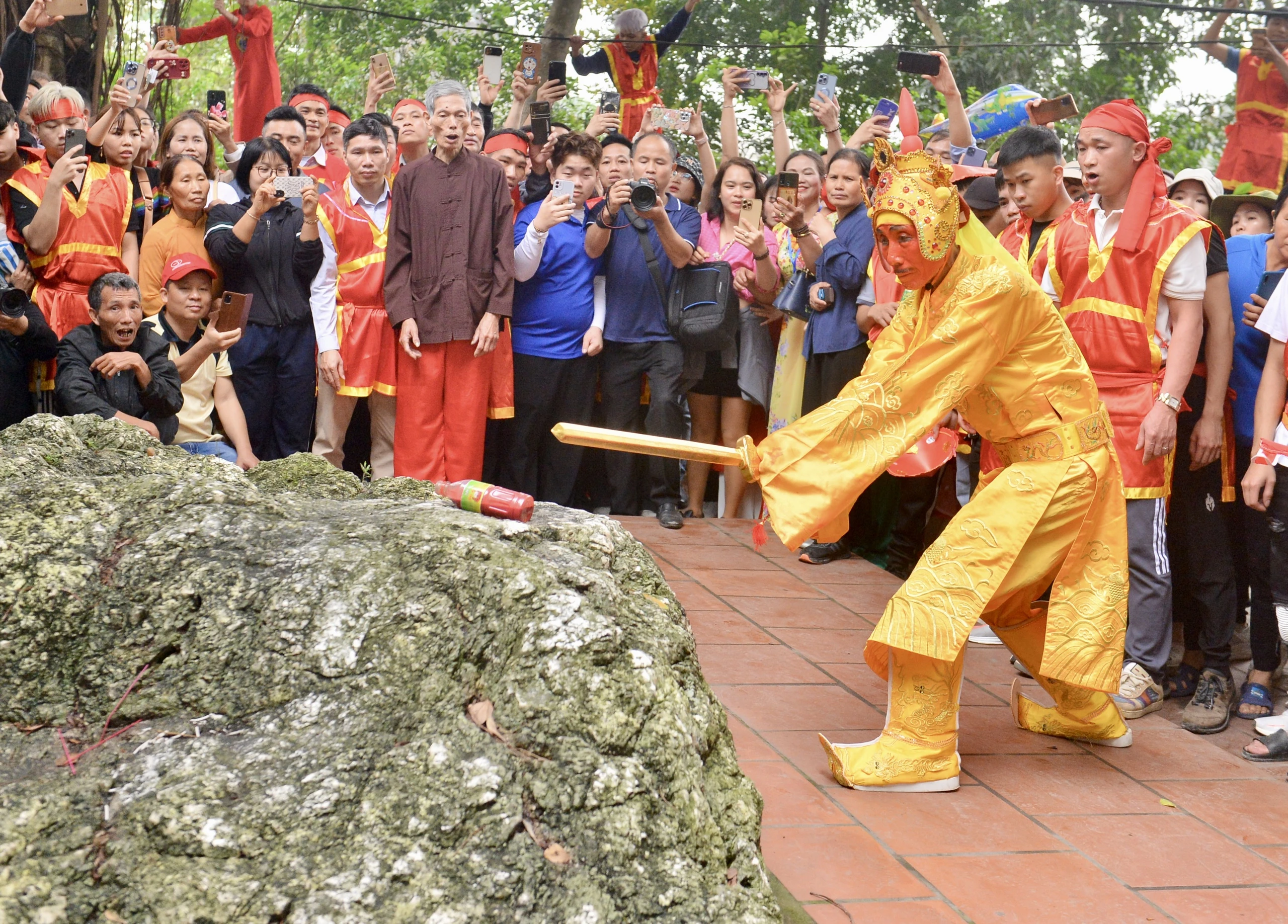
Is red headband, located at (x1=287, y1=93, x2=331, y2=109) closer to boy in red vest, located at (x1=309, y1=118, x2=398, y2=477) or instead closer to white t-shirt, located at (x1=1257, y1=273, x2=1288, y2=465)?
boy in red vest, located at (x1=309, y1=118, x2=398, y2=477)

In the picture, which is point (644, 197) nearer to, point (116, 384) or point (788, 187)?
point (788, 187)

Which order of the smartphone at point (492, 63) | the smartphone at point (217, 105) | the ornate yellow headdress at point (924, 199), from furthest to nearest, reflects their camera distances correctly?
the smartphone at point (492, 63) < the smartphone at point (217, 105) < the ornate yellow headdress at point (924, 199)

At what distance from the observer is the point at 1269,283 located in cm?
463

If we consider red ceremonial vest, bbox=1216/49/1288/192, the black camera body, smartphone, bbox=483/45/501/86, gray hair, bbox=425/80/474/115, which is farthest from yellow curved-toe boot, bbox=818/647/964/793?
red ceremonial vest, bbox=1216/49/1288/192

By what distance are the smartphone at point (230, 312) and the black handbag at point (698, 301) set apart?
6.54 feet

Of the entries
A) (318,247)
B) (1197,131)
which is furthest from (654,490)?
(1197,131)

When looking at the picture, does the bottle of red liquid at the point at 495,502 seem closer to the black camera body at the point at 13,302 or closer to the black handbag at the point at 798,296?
the black camera body at the point at 13,302

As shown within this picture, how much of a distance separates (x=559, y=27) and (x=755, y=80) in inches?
231

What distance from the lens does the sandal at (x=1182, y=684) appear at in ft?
14.9

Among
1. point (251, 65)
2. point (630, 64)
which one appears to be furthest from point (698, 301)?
point (251, 65)

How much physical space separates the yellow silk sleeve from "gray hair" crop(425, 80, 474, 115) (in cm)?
311

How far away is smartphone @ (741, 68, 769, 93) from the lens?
281 inches

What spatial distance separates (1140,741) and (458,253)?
3.61 metres

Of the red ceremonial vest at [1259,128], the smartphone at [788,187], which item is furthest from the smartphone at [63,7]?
the red ceremonial vest at [1259,128]
